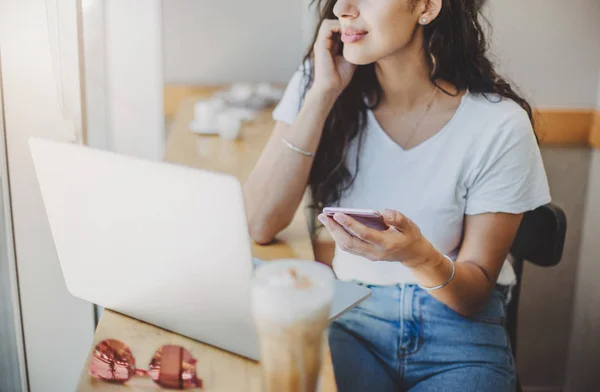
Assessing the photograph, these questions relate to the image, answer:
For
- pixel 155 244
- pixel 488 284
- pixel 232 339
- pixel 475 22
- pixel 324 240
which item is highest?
pixel 475 22

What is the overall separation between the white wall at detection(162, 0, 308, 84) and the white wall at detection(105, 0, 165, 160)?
2.56 feet

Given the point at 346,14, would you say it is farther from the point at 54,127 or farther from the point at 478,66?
the point at 54,127

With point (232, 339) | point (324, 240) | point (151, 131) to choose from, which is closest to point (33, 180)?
point (232, 339)

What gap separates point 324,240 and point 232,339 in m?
1.07

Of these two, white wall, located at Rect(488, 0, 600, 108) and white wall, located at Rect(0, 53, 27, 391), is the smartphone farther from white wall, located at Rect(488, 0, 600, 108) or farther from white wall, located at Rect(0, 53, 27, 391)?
white wall, located at Rect(488, 0, 600, 108)

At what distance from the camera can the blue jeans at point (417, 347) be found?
99 cm

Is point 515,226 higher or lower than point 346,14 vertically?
lower

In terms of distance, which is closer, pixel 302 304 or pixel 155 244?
pixel 302 304

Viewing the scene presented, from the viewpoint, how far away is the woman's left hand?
2.68 feet

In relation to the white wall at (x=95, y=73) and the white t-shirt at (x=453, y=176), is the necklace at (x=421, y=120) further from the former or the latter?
the white wall at (x=95, y=73)

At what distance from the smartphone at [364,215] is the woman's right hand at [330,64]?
43 centimetres

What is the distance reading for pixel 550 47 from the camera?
188 cm

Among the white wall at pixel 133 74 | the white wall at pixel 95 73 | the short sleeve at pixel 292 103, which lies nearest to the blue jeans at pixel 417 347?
the short sleeve at pixel 292 103

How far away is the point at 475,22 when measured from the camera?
1.21m
